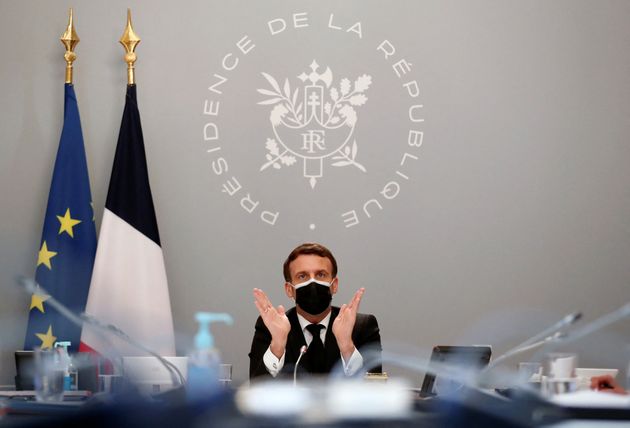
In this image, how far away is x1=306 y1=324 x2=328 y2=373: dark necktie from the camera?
338cm

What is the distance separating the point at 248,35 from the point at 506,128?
137cm

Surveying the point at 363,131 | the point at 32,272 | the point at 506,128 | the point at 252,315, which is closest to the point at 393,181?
the point at 363,131

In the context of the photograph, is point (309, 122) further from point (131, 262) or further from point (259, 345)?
point (259, 345)

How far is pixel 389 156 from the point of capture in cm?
444

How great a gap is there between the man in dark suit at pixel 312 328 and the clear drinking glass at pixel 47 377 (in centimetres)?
98

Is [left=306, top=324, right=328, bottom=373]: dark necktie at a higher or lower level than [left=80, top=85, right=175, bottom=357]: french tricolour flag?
lower

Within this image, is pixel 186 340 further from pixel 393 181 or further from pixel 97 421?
pixel 97 421

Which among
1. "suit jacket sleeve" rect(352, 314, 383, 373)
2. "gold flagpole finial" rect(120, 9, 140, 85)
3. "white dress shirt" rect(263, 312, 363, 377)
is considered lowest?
"white dress shirt" rect(263, 312, 363, 377)

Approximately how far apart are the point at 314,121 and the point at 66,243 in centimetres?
134

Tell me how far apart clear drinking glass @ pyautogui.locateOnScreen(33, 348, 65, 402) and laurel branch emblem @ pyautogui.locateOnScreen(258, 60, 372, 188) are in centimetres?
220

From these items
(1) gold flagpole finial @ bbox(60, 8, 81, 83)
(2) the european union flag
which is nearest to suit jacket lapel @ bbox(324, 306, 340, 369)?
(2) the european union flag

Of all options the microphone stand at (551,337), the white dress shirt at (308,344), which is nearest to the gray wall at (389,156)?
the white dress shirt at (308,344)

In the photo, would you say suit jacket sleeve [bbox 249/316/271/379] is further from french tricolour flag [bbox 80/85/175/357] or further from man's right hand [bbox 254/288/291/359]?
french tricolour flag [bbox 80/85/175/357]

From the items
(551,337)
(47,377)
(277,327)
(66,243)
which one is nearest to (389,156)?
(277,327)
